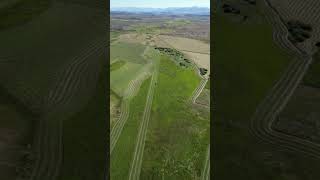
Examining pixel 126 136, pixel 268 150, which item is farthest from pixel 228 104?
pixel 126 136

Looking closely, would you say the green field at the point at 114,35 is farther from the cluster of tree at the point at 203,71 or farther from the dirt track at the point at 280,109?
the dirt track at the point at 280,109

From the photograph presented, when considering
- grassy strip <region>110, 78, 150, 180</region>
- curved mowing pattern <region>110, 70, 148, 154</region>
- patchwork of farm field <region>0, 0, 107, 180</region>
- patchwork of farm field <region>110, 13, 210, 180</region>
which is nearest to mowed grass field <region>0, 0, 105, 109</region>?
patchwork of farm field <region>0, 0, 107, 180</region>

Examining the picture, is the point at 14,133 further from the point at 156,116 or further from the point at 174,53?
the point at 174,53

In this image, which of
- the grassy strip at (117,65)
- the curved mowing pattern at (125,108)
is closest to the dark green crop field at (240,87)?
the curved mowing pattern at (125,108)

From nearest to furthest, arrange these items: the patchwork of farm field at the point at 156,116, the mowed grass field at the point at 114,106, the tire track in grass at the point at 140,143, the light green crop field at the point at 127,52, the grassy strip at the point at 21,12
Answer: the tire track in grass at the point at 140,143 → the patchwork of farm field at the point at 156,116 → the mowed grass field at the point at 114,106 → the light green crop field at the point at 127,52 → the grassy strip at the point at 21,12

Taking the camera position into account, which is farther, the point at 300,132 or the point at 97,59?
the point at 97,59

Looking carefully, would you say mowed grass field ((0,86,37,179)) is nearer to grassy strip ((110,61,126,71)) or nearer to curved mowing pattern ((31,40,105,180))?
curved mowing pattern ((31,40,105,180))

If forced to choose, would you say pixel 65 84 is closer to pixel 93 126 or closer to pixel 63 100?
pixel 63 100
